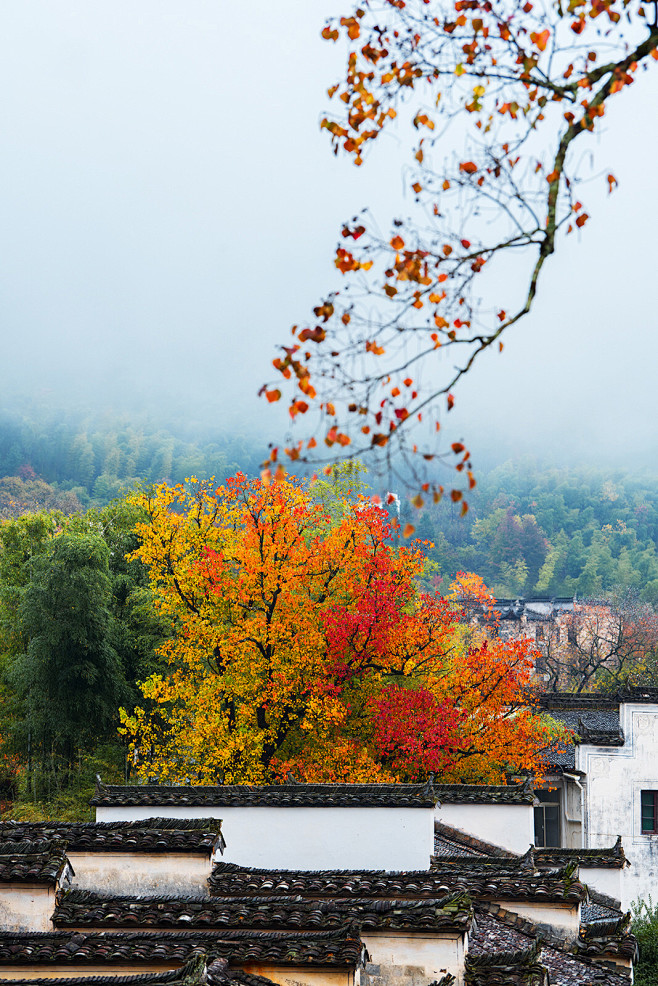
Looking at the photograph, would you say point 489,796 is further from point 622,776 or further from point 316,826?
point 622,776

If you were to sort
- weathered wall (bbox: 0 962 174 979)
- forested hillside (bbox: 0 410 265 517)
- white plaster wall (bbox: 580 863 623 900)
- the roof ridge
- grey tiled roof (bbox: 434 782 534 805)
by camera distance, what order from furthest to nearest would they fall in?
forested hillside (bbox: 0 410 265 517) → white plaster wall (bbox: 580 863 623 900) → grey tiled roof (bbox: 434 782 534 805) → the roof ridge → weathered wall (bbox: 0 962 174 979)

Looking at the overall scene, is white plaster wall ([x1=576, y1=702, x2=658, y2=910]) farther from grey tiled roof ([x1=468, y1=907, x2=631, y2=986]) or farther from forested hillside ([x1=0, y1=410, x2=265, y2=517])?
forested hillside ([x1=0, y1=410, x2=265, y2=517])

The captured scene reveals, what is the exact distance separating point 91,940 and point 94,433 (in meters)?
177

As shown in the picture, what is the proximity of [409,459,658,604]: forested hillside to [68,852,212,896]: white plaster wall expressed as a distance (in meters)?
83.7

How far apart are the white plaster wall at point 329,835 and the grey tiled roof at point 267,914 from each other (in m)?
4.52

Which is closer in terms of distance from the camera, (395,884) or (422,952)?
(422,952)

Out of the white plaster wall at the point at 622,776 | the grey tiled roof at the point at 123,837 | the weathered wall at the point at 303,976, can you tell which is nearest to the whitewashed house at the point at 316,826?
the grey tiled roof at the point at 123,837

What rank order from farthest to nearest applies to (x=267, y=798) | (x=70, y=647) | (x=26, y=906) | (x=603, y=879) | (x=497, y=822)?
(x=70, y=647), (x=603, y=879), (x=497, y=822), (x=267, y=798), (x=26, y=906)

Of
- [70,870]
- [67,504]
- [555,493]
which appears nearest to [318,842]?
[70,870]

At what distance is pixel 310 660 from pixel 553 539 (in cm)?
11271

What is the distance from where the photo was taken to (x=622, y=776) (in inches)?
954

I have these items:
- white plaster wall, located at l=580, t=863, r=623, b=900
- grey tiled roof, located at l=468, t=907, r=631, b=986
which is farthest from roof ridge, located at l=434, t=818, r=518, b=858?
grey tiled roof, located at l=468, t=907, r=631, b=986

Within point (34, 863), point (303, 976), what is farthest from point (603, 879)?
point (34, 863)

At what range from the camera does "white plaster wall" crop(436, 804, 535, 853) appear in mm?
15125
